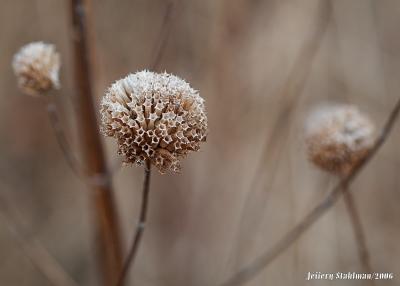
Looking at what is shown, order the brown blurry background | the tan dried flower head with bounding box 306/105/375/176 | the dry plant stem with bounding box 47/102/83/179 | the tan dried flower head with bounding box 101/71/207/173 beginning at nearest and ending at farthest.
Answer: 1. the tan dried flower head with bounding box 101/71/207/173
2. the dry plant stem with bounding box 47/102/83/179
3. the tan dried flower head with bounding box 306/105/375/176
4. the brown blurry background

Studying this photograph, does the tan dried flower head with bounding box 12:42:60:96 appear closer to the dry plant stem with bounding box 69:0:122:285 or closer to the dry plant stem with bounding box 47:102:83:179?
the dry plant stem with bounding box 47:102:83:179

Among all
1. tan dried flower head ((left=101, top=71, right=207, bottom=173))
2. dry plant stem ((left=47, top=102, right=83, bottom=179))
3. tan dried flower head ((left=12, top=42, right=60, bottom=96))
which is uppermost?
tan dried flower head ((left=12, top=42, right=60, bottom=96))

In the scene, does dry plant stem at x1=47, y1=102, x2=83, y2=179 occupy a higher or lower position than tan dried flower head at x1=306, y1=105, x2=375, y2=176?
lower

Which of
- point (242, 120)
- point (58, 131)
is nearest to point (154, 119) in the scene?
point (58, 131)

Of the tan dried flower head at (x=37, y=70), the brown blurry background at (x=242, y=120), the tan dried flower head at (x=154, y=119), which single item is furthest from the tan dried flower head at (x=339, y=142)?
the brown blurry background at (x=242, y=120)

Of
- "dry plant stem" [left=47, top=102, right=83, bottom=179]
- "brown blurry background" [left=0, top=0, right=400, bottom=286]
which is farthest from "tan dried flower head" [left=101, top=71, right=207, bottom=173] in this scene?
"brown blurry background" [left=0, top=0, right=400, bottom=286]

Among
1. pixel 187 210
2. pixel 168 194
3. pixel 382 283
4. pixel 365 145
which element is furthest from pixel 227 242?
pixel 365 145

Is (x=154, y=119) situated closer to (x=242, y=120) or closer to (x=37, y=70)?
(x=37, y=70)
